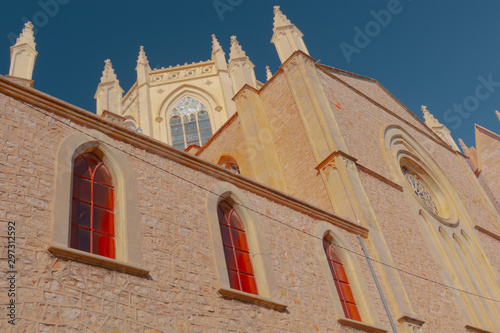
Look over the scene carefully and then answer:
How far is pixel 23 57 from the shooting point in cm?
1881

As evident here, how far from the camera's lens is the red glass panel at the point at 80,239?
6.04m

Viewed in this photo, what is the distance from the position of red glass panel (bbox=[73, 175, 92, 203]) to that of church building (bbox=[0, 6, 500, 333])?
0.09 ft

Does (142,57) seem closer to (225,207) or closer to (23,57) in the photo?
(23,57)

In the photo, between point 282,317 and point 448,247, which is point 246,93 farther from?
point 282,317

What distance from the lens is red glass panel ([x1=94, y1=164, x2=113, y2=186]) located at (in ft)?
22.6

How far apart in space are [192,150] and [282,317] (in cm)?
1248

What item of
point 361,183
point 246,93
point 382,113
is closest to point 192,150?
point 246,93

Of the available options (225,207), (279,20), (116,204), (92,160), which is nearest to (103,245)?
(116,204)

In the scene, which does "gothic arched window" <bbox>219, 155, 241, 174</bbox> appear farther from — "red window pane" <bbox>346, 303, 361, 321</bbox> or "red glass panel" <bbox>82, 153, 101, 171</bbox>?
"red glass panel" <bbox>82, 153, 101, 171</bbox>

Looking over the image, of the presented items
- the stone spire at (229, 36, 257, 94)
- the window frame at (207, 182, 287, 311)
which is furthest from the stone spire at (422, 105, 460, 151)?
the window frame at (207, 182, 287, 311)

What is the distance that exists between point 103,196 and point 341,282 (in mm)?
4806

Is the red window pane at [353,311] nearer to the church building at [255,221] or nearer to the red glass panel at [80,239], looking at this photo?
the church building at [255,221]

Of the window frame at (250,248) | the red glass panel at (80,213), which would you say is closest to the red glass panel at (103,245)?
the red glass panel at (80,213)

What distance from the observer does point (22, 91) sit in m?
6.60
